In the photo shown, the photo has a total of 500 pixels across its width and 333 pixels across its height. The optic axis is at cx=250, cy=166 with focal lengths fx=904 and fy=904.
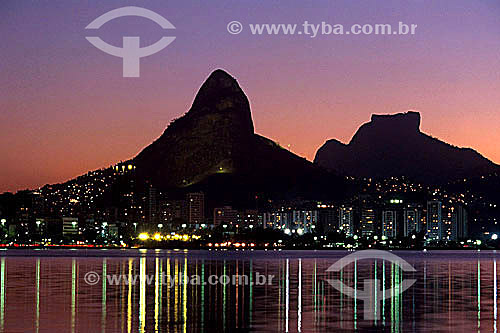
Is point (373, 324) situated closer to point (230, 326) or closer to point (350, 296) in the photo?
point (230, 326)

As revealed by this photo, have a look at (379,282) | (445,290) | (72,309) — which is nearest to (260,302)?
(72,309)

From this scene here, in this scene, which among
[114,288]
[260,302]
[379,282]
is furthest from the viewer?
[379,282]

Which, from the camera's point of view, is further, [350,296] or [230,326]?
[350,296]

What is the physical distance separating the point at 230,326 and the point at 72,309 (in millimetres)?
12598

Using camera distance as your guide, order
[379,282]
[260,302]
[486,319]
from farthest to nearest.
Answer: [379,282] → [260,302] → [486,319]

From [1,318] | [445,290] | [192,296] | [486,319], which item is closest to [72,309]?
[1,318]

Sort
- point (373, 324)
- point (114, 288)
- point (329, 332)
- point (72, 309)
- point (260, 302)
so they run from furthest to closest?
point (114, 288) < point (260, 302) < point (72, 309) < point (373, 324) < point (329, 332)

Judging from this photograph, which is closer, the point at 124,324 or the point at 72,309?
the point at 124,324

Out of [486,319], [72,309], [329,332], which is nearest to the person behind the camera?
[329,332]

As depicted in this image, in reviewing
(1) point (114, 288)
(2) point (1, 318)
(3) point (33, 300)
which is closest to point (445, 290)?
(1) point (114, 288)

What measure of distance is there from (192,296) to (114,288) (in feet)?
36.1

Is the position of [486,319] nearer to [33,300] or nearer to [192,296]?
[192,296]

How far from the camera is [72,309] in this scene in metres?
52.1

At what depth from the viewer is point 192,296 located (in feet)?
202
